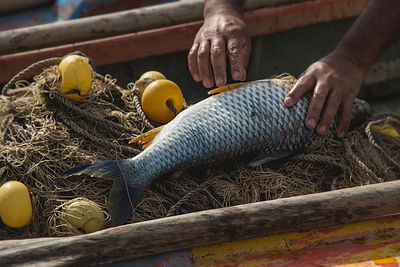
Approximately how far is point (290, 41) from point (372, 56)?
192 cm

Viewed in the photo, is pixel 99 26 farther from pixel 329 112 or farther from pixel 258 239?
pixel 258 239

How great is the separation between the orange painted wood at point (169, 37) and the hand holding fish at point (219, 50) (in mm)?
1078

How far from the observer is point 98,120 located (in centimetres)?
274

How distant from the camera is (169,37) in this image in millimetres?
4211

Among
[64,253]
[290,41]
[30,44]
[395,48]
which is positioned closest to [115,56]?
[30,44]

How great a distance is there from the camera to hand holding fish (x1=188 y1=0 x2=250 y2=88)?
277cm

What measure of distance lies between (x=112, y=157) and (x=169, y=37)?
6.09 feet

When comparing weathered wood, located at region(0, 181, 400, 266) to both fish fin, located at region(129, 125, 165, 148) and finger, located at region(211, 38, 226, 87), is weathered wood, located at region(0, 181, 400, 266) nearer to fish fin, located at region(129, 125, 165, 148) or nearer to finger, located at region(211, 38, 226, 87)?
fish fin, located at region(129, 125, 165, 148)

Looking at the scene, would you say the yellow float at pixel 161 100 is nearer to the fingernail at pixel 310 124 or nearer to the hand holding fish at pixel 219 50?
the hand holding fish at pixel 219 50

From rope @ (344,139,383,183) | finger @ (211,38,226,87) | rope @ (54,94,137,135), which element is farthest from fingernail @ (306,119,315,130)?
rope @ (54,94,137,135)

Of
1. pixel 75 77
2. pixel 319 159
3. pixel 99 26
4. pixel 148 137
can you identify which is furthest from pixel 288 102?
pixel 99 26

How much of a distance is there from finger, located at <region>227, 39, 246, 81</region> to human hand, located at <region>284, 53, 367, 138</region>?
12.3 inches

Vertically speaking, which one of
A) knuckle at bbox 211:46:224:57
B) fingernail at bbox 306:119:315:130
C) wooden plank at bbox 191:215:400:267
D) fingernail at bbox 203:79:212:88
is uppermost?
knuckle at bbox 211:46:224:57

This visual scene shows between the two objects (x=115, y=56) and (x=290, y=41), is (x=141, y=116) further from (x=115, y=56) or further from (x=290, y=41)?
(x=290, y=41)
